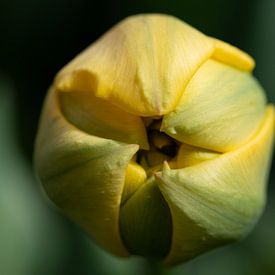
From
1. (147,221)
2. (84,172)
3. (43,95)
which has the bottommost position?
(43,95)

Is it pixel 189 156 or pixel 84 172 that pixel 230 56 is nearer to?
pixel 189 156

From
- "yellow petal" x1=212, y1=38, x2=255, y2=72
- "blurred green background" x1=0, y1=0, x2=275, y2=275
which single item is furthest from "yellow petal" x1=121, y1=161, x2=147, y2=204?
"blurred green background" x1=0, y1=0, x2=275, y2=275

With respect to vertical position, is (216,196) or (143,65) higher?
(143,65)

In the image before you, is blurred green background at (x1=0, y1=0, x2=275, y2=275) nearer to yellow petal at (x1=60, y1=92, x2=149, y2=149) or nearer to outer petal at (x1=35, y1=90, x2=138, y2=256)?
outer petal at (x1=35, y1=90, x2=138, y2=256)

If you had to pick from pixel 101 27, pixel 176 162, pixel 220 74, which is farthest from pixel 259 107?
pixel 101 27

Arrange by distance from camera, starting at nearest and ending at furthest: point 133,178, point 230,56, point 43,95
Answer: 1. point 133,178
2. point 230,56
3. point 43,95

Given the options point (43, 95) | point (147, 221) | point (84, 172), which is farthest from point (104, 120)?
point (43, 95)
